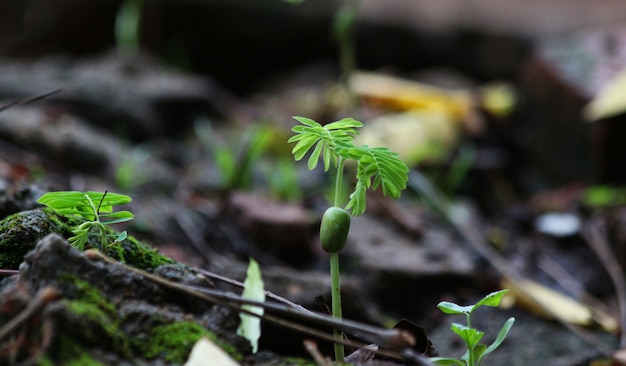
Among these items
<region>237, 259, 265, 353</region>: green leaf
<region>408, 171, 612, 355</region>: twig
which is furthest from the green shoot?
<region>408, 171, 612, 355</region>: twig

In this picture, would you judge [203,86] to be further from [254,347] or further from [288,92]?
[254,347]

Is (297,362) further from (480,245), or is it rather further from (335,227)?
(480,245)

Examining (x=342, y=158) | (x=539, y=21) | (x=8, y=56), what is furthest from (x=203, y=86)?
(x=342, y=158)

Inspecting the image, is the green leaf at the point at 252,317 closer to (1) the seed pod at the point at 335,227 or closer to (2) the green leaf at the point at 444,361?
(1) the seed pod at the point at 335,227

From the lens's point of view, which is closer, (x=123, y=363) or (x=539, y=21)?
(x=123, y=363)

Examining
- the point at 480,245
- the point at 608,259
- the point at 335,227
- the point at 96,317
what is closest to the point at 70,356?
the point at 96,317

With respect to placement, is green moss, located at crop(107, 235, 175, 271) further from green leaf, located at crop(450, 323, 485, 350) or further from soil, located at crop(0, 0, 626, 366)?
green leaf, located at crop(450, 323, 485, 350)

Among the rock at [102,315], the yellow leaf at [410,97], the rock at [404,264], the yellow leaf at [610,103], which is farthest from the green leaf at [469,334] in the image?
the yellow leaf at [410,97]
